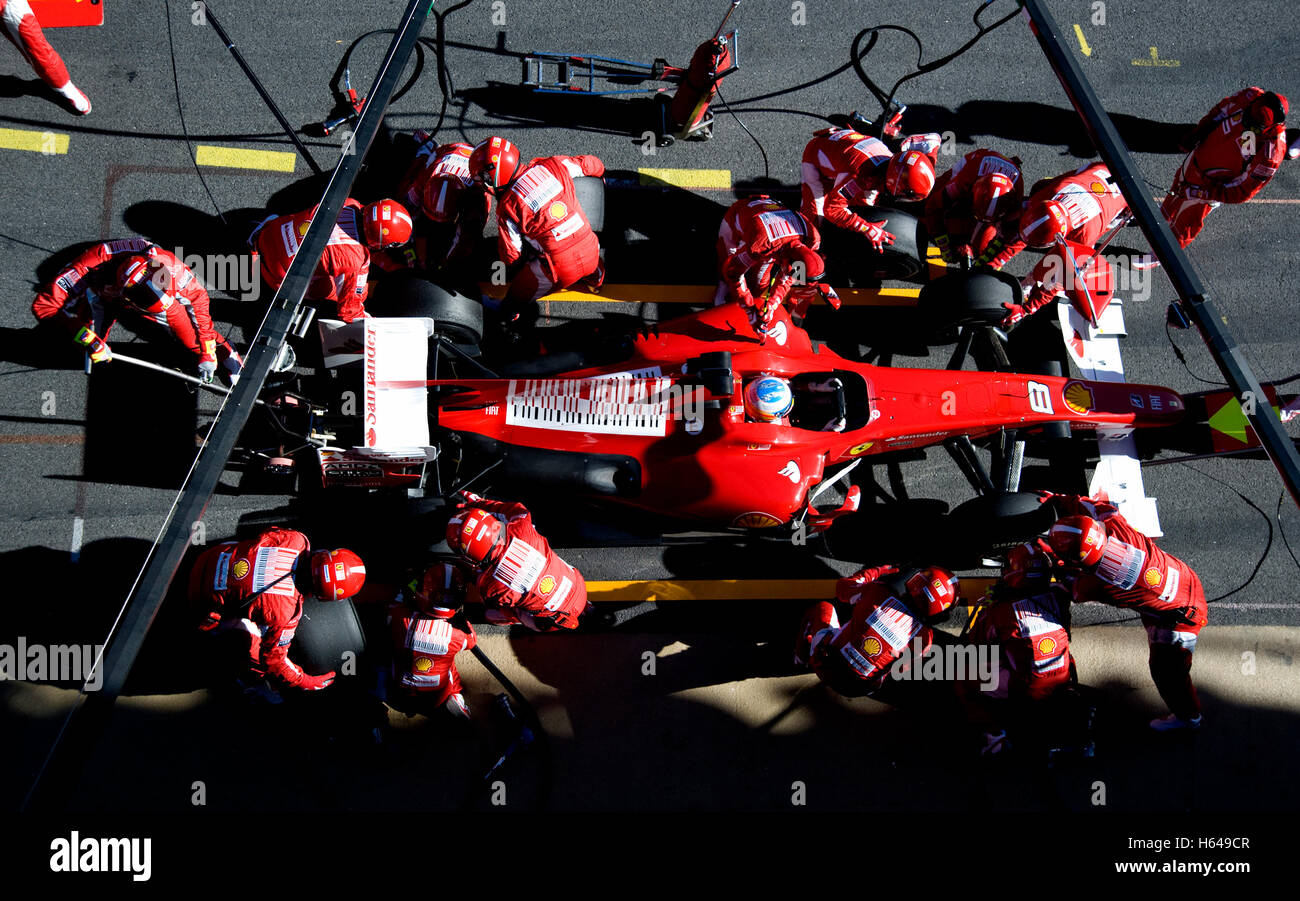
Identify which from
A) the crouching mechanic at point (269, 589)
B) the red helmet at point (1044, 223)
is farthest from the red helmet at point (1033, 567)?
the crouching mechanic at point (269, 589)

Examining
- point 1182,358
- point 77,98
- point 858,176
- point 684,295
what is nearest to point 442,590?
point 684,295

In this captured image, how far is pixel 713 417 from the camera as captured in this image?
6.03 m

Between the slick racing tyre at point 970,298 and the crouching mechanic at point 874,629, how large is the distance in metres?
2.11

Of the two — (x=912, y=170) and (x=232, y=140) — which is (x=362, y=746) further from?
(x=912, y=170)

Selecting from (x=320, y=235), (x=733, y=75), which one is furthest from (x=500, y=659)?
(x=733, y=75)

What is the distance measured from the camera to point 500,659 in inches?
266

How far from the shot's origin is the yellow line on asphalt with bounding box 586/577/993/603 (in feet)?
22.7

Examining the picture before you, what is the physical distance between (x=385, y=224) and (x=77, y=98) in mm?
3754

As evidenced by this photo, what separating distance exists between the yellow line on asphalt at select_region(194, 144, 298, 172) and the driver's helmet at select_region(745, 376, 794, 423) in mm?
4878

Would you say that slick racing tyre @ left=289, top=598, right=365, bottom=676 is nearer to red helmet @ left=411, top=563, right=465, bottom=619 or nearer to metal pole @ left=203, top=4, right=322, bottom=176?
red helmet @ left=411, top=563, right=465, bottom=619

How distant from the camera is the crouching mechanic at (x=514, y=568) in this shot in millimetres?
5539

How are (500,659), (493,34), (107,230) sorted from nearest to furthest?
(500,659) < (107,230) < (493,34)

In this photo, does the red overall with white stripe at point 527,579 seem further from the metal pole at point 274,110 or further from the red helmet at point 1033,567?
the metal pole at point 274,110

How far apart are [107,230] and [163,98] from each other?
1393 mm
